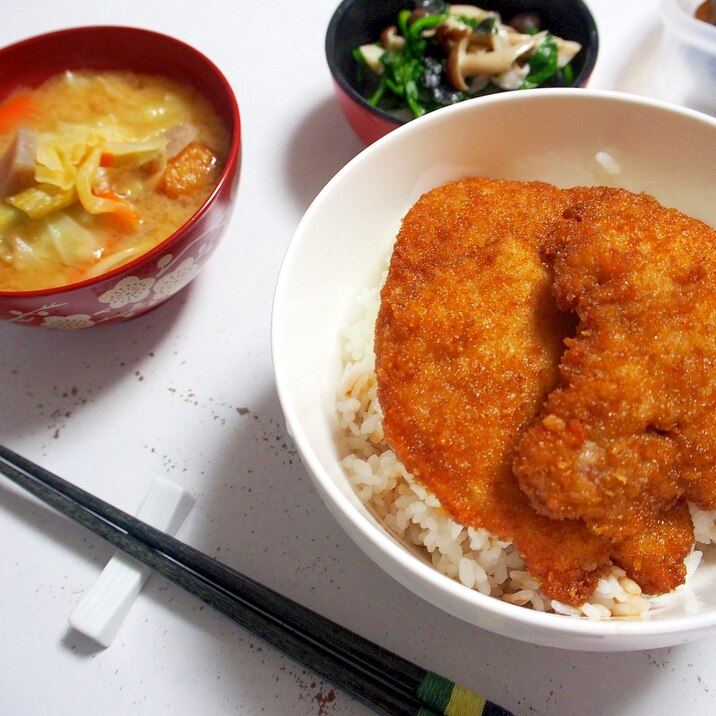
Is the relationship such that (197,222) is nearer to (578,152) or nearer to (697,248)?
(578,152)

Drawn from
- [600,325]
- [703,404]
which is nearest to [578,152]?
[600,325]

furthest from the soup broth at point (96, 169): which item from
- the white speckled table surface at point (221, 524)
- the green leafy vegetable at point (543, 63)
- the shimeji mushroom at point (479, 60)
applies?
the green leafy vegetable at point (543, 63)

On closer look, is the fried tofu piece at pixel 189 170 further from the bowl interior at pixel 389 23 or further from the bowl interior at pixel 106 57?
the bowl interior at pixel 389 23

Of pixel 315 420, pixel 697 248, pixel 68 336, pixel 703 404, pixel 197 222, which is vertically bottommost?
pixel 68 336

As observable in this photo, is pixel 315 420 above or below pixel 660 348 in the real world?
below

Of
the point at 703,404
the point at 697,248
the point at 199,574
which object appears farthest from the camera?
the point at 199,574

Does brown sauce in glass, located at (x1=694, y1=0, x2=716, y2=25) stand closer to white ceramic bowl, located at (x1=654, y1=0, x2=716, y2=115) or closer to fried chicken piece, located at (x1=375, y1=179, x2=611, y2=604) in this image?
white ceramic bowl, located at (x1=654, y1=0, x2=716, y2=115)

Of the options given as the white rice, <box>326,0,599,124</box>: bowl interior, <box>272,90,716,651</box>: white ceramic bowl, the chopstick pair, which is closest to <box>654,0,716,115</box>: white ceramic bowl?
<box>326,0,599,124</box>: bowl interior
